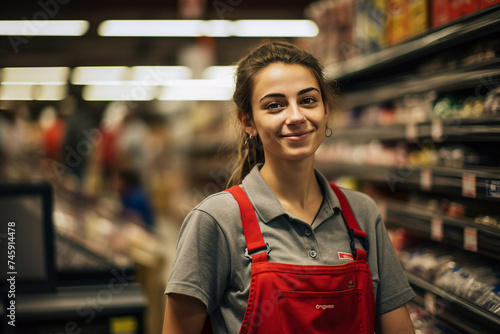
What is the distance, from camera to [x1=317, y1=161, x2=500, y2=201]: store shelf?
187cm

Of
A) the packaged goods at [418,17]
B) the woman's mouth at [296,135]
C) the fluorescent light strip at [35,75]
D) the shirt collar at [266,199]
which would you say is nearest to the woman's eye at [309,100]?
the woman's mouth at [296,135]

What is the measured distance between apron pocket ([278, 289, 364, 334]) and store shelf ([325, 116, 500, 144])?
3.50ft

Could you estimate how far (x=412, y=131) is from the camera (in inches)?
103

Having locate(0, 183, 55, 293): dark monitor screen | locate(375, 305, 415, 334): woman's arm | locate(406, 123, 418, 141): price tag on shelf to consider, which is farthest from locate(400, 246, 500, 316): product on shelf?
locate(0, 183, 55, 293): dark monitor screen

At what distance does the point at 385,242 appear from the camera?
1465 millimetres

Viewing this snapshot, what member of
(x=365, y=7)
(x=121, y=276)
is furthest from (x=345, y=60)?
(x=121, y=276)

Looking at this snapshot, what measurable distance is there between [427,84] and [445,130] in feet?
0.98

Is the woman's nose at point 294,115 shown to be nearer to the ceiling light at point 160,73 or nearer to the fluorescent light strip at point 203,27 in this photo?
the fluorescent light strip at point 203,27

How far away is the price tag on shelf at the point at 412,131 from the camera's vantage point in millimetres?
2574

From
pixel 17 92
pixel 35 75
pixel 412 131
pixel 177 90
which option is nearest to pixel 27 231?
pixel 412 131

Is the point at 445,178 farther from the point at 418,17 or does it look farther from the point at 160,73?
the point at 160,73

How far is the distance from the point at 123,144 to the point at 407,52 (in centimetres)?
595

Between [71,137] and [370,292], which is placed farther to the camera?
[71,137]

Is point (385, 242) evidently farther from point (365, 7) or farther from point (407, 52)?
point (365, 7)
